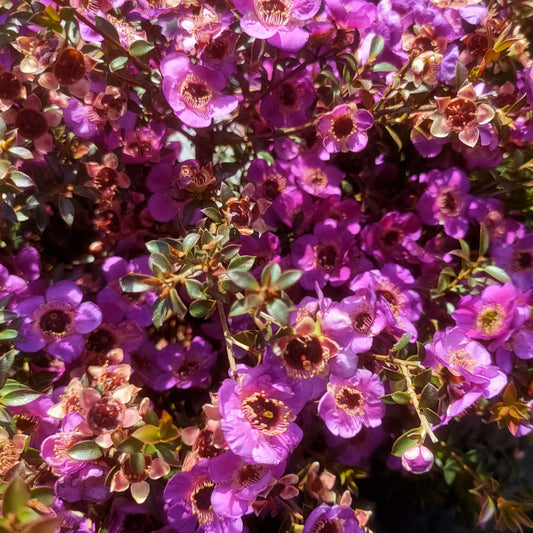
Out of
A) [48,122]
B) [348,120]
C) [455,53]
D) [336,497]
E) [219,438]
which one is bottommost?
[336,497]

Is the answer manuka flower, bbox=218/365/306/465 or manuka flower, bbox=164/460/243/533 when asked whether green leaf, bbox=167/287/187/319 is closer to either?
manuka flower, bbox=218/365/306/465

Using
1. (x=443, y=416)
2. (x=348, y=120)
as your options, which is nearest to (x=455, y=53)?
(x=348, y=120)

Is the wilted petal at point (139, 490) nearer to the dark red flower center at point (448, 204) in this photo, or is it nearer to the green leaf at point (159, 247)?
the green leaf at point (159, 247)

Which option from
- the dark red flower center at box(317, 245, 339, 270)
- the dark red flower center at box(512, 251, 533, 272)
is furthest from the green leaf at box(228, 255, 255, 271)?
the dark red flower center at box(512, 251, 533, 272)

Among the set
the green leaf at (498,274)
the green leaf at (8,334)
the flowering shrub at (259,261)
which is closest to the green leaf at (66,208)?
the flowering shrub at (259,261)

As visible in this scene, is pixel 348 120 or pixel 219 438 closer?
pixel 219 438

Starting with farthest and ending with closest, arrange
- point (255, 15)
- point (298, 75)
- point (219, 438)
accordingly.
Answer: point (298, 75)
point (255, 15)
point (219, 438)

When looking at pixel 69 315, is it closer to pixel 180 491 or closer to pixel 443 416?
pixel 180 491

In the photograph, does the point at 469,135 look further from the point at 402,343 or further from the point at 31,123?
the point at 31,123
